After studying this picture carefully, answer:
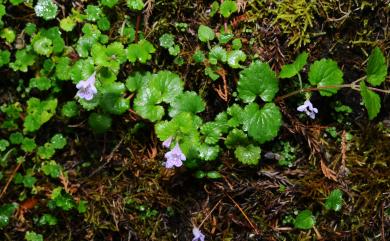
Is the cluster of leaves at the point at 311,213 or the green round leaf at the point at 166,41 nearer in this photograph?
the cluster of leaves at the point at 311,213

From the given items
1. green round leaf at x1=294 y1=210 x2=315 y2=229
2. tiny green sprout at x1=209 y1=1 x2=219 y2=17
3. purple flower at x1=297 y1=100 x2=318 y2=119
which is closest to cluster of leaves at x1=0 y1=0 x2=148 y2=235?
tiny green sprout at x1=209 y1=1 x2=219 y2=17

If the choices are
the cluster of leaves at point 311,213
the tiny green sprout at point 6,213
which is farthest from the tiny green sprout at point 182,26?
the tiny green sprout at point 6,213

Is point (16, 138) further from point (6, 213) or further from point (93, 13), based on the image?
point (93, 13)

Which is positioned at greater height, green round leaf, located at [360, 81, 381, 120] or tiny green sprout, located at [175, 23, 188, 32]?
tiny green sprout, located at [175, 23, 188, 32]

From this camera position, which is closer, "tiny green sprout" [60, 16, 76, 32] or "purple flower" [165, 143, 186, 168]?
"purple flower" [165, 143, 186, 168]

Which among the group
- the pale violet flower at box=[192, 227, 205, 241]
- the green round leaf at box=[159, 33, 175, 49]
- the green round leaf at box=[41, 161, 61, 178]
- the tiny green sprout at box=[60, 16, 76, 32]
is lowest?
the pale violet flower at box=[192, 227, 205, 241]

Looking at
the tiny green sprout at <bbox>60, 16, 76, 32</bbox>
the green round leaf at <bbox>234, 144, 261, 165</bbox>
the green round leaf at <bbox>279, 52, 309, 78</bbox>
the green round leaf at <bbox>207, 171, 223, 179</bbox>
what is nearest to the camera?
the green round leaf at <bbox>279, 52, 309, 78</bbox>

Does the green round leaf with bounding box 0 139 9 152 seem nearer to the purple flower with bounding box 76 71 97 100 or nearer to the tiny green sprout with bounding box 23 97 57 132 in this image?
the tiny green sprout with bounding box 23 97 57 132

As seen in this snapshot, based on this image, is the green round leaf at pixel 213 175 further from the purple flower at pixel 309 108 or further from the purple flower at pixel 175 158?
the purple flower at pixel 309 108

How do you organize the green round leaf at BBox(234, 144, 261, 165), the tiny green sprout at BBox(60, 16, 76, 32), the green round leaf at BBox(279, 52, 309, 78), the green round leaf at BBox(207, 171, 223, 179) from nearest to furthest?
1. the green round leaf at BBox(279, 52, 309, 78)
2. the green round leaf at BBox(234, 144, 261, 165)
3. the green round leaf at BBox(207, 171, 223, 179)
4. the tiny green sprout at BBox(60, 16, 76, 32)

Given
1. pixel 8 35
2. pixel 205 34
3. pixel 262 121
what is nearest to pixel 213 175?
pixel 262 121
